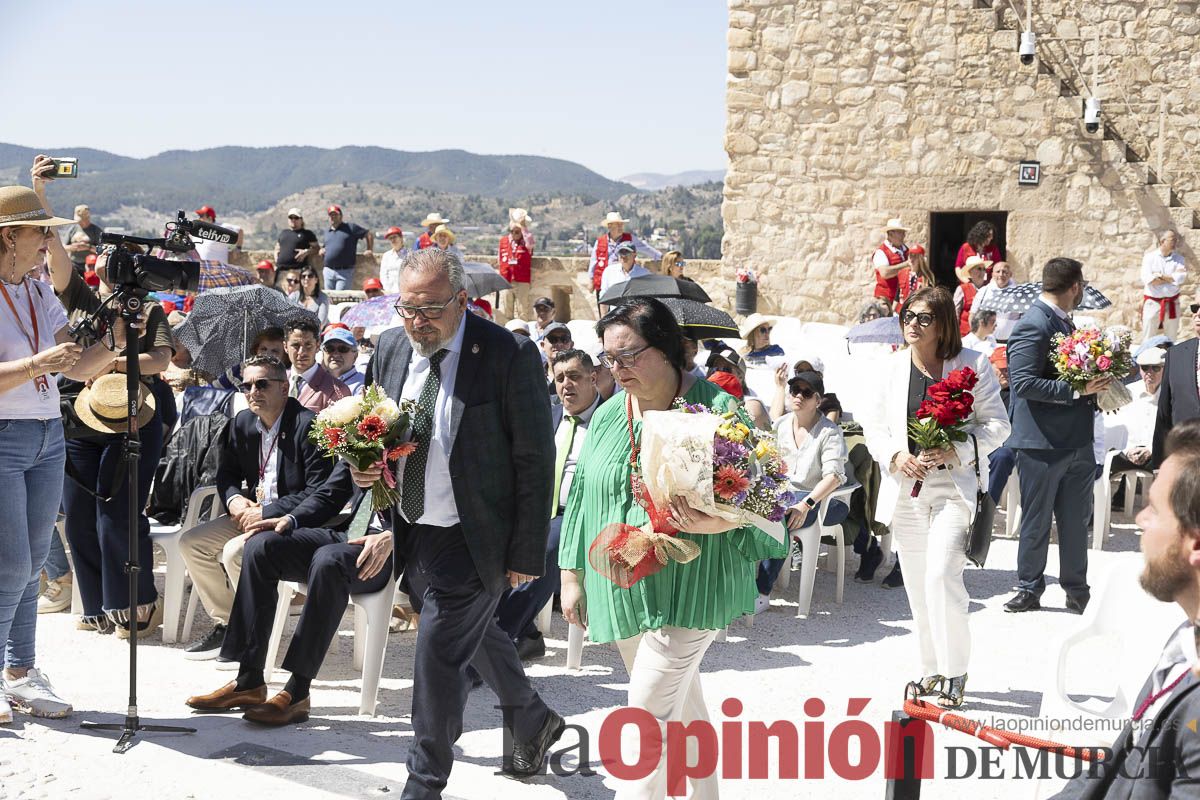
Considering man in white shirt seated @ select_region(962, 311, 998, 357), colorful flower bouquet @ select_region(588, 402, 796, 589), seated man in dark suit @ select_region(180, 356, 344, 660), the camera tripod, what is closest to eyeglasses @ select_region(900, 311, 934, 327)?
colorful flower bouquet @ select_region(588, 402, 796, 589)

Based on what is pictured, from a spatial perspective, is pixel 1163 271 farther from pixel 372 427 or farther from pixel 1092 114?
pixel 372 427

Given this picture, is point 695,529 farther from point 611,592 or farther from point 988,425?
point 988,425

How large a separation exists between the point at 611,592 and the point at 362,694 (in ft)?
7.06

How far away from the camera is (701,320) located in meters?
9.55

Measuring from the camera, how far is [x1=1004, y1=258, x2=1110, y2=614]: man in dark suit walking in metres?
7.52

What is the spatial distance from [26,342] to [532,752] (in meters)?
2.77

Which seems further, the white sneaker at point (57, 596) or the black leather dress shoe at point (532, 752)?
the white sneaker at point (57, 596)

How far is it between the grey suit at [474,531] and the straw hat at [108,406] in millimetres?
2629

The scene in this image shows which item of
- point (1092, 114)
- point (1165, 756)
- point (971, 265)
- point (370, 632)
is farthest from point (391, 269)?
point (1165, 756)

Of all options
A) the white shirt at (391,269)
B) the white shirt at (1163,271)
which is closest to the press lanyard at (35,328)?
the white shirt at (391,269)

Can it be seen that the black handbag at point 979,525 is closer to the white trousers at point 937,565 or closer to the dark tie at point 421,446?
the white trousers at point 937,565

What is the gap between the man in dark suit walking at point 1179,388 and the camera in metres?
6.45

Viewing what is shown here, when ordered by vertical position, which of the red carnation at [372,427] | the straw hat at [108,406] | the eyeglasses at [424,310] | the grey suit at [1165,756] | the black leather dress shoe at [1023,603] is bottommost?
the black leather dress shoe at [1023,603]

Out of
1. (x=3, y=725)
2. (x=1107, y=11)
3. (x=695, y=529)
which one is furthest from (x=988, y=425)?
(x=1107, y=11)
